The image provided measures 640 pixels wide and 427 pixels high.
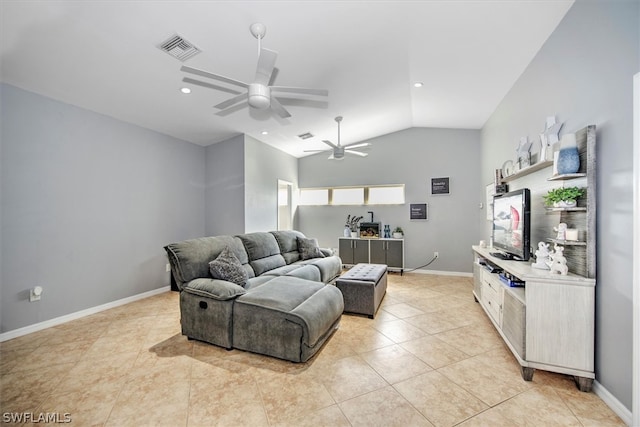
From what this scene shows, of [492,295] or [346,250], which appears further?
[346,250]

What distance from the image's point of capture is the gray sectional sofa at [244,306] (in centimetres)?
230

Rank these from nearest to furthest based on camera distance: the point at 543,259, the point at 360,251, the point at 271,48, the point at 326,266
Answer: the point at 543,259 < the point at 271,48 < the point at 326,266 < the point at 360,251

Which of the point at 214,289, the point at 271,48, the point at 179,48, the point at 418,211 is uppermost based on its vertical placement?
the point at 271,48

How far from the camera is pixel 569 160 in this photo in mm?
2049

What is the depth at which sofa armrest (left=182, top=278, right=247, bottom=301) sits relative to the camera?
251 centimetres

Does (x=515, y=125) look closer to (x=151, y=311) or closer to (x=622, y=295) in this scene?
(x=622, y=295)

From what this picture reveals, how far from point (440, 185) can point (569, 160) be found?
3.74 m

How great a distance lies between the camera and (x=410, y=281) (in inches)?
203

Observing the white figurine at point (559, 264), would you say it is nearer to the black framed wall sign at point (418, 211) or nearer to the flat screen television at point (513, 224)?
the flat screen television at point (513, 224)

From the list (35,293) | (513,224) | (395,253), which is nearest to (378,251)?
(395,253)

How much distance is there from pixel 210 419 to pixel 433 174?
5646 mm

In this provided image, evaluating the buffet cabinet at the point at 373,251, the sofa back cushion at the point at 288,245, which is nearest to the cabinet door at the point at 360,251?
the buffet cabinet at the point at 373,251

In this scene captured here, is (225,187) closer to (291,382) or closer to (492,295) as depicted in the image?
(291,382)

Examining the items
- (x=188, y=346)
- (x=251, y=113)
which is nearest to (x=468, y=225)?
(x=251, y=113)
